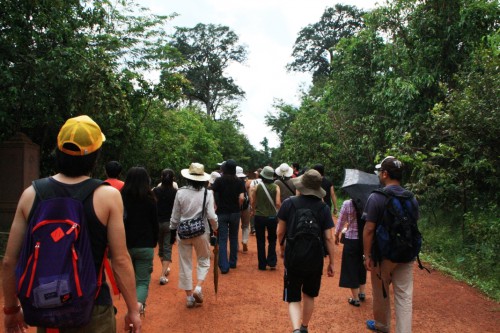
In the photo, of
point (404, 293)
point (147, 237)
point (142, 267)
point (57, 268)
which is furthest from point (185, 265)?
point (57, 268)

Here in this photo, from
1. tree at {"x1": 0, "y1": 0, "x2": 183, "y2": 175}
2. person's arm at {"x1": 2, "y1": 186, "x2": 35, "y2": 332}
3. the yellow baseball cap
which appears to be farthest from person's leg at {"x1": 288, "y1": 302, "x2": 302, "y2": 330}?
tree at {"x1": 0, "y1": 0, "x2": 183, "y2": 175}

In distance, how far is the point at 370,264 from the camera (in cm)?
428

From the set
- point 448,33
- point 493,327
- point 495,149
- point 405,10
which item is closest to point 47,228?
point 493,327

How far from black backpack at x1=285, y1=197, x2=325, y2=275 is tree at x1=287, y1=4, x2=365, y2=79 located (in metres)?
39.2

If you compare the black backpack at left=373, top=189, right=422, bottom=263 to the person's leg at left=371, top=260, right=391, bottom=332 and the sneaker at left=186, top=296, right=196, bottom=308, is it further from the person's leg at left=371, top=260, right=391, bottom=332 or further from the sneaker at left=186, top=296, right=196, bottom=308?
the sneaker at left=186, top=296, right=196, bottom=308

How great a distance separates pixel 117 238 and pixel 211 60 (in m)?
42.7

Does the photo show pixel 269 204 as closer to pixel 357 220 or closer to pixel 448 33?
pixel 357 220

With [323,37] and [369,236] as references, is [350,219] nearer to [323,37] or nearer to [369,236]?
[369,236]

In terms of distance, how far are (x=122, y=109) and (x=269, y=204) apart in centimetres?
497

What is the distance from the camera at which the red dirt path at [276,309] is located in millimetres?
5043

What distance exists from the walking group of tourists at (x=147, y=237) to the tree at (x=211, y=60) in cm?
3496

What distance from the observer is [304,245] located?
413 centimetres

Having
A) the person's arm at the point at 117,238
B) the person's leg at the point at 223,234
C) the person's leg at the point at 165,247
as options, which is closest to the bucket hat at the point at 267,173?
the person's leg at the point at 223,234

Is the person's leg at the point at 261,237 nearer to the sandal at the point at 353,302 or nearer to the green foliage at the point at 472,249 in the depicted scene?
the sandal at the point at 353,302
